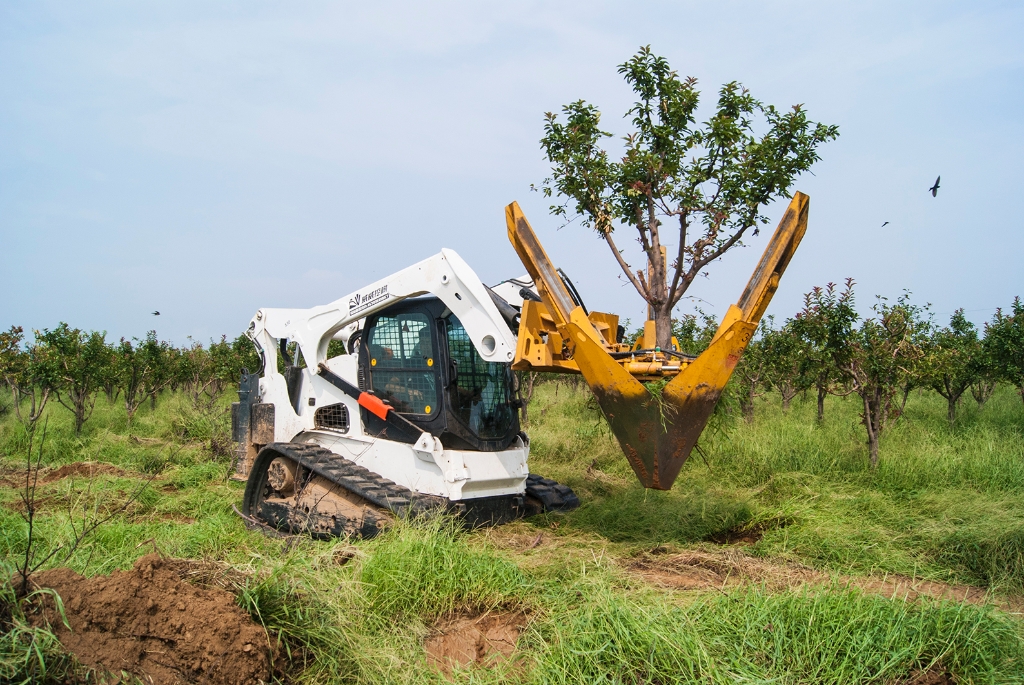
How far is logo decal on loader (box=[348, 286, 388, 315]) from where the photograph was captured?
6.77 m

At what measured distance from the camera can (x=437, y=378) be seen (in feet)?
21.1

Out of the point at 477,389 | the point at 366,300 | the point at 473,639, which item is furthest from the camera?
the point at 366,300

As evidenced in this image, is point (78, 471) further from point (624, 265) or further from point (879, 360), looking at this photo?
point (879, 360)

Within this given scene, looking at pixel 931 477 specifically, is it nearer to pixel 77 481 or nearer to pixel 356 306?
pixel 356 306

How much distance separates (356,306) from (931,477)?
611cm

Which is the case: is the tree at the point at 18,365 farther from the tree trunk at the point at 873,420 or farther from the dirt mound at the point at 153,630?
the tree trunk at the point at 873,420

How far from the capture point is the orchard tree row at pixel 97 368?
1215cm

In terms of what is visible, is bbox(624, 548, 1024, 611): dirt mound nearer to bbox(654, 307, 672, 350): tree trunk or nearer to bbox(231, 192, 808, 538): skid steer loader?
bbox(231, 192, 808, 538): skid steer loader

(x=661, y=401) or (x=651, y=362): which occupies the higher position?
(x=651, y=362)

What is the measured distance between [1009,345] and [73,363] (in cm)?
1508

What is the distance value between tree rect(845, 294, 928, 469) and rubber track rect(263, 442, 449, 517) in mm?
5317

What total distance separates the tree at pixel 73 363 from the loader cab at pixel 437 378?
817cm

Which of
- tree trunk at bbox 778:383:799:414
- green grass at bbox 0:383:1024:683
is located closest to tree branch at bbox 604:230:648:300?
green grass at bbox 0:383:1024:683

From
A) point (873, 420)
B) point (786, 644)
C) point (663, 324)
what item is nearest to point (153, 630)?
point (786, 644)
